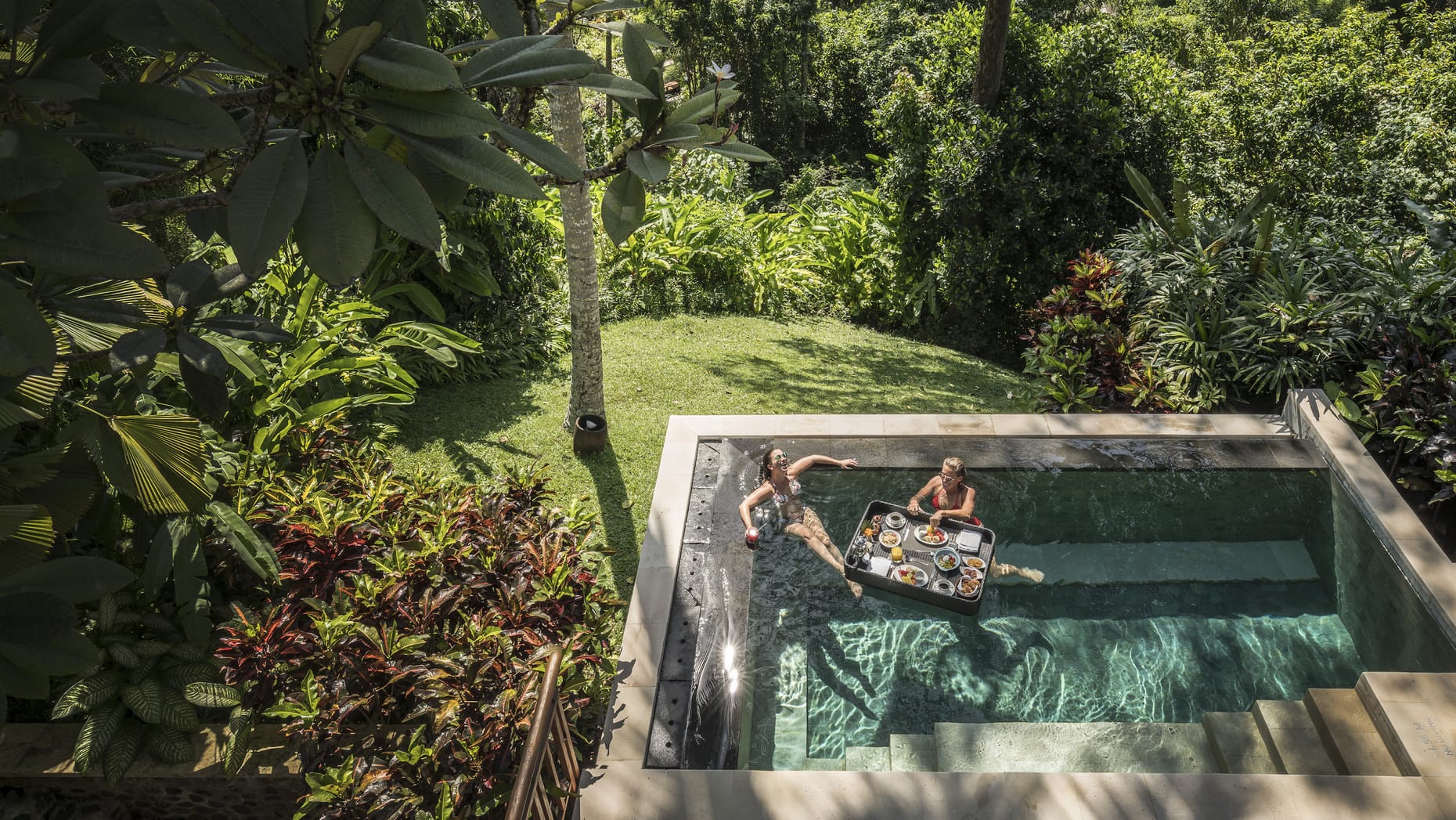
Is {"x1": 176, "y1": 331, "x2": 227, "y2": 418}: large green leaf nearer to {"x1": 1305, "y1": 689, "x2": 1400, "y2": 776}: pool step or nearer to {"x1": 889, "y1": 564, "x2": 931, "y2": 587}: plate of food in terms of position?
{"x1": 889, "y1": 564, "x2": 931, "y2": 587}: plate of food

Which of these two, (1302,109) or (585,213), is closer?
(585,213)

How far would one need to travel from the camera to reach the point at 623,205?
2338 millimetres

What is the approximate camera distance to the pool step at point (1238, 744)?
13.0 feet

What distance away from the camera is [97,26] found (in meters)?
1.59

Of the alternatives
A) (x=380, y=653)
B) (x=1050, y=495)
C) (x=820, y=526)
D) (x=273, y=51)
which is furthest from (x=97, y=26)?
(x=1050, y=495)

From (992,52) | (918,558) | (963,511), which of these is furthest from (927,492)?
(992,52)

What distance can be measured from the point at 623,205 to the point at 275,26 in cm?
97

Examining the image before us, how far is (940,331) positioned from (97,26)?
9.60 metres

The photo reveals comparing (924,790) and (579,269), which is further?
(579,269)

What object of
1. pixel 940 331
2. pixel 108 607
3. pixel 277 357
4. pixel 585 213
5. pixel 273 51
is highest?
pixel 273 51

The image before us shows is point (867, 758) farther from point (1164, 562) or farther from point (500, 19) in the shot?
point (500, 19)

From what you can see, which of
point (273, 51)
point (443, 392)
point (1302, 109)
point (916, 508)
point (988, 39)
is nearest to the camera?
point (273, 51)

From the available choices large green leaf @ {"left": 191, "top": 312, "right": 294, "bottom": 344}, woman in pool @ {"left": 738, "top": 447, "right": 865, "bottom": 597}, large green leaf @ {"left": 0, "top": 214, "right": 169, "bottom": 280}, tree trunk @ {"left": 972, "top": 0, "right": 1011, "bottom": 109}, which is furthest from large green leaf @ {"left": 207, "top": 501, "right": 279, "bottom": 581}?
tree trunk @ {"left": 972, "top": 0, "right": 1011, "bottom": 109}

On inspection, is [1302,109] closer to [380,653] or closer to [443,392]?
[443,392]
